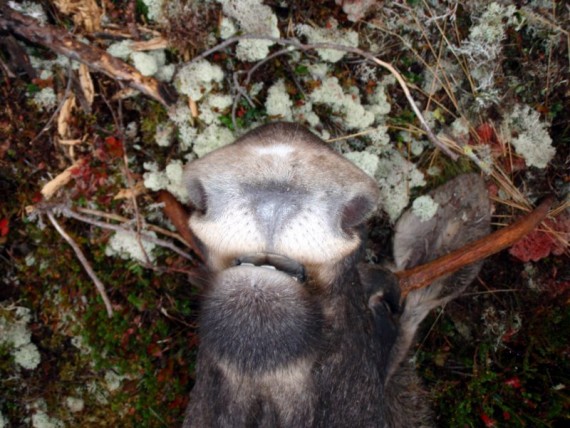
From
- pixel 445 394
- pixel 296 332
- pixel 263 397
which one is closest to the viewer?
pixel 296 332

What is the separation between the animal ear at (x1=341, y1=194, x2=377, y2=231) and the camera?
7.59ft

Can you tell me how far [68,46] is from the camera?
3.46m

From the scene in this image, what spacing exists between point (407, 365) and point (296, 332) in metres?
1.97

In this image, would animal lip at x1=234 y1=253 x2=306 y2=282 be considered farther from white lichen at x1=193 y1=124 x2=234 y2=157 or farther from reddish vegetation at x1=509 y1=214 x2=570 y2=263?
reddish vegetation at x1=509 y1=214 x2=570 y2=263

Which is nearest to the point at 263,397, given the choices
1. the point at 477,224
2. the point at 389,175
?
the point at 389,175

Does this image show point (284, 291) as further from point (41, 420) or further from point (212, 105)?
point (41, 420)

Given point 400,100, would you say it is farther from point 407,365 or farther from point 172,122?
point 407,365

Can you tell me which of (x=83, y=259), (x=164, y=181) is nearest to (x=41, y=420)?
(x=83, y=259)

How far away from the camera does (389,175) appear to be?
4.01m

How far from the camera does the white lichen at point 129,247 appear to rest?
398 centimetres

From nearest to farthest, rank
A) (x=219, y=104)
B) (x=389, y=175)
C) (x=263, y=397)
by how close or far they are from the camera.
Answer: (x=263, y=397) → (x=219, y=104) → (x=389, y=175)

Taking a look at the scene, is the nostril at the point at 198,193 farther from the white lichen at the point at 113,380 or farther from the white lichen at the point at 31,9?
the white lichen at the point at 113,380

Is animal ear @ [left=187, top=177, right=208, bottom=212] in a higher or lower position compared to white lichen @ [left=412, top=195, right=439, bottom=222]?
higher

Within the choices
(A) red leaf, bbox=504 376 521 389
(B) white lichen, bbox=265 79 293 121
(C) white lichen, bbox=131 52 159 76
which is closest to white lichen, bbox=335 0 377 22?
(B) white lichen, bbox=265 79 293 121
